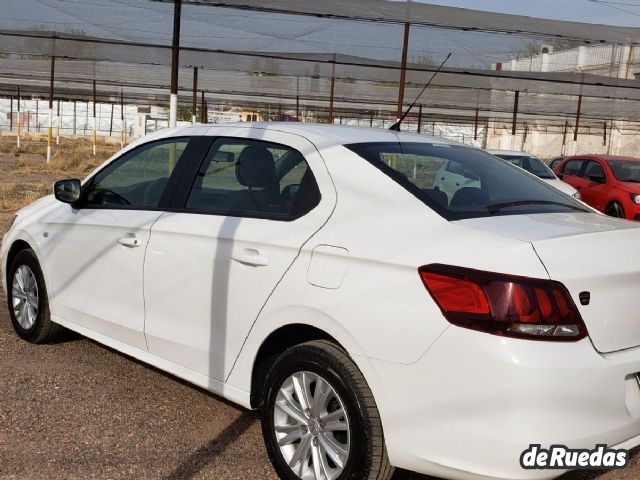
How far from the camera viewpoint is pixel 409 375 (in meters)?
2.61

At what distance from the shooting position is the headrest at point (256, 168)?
3633 mm

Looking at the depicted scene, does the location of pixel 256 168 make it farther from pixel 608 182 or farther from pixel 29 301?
pixel 608 182

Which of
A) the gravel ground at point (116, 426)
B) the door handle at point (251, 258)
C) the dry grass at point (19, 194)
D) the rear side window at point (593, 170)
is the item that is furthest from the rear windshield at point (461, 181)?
the rear side window at point (593, 170)

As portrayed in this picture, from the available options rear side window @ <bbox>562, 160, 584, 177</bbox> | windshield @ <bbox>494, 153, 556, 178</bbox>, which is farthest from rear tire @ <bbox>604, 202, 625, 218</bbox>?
rear side window @ <bbox>562, 160, 584, 177</bbox>

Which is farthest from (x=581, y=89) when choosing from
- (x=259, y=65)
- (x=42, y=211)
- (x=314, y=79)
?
(x=42, y=211)

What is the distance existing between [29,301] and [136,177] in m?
1.24

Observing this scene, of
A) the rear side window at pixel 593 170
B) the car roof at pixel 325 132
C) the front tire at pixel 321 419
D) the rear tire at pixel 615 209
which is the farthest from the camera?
the rear side window at pixel 593 170

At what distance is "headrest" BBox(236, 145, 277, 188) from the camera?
11.9ft

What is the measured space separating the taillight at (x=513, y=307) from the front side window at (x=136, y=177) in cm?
213

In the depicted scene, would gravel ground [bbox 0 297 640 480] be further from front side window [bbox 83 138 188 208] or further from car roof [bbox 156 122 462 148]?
car roof [bbox 156 122 462 148]

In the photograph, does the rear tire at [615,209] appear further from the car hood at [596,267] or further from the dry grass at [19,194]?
the car hood at [596,267]

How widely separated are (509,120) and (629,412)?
35903mm

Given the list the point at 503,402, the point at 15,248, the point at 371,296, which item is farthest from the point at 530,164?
the point at 503,402

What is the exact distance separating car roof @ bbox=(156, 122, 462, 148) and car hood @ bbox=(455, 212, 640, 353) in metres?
0.89
